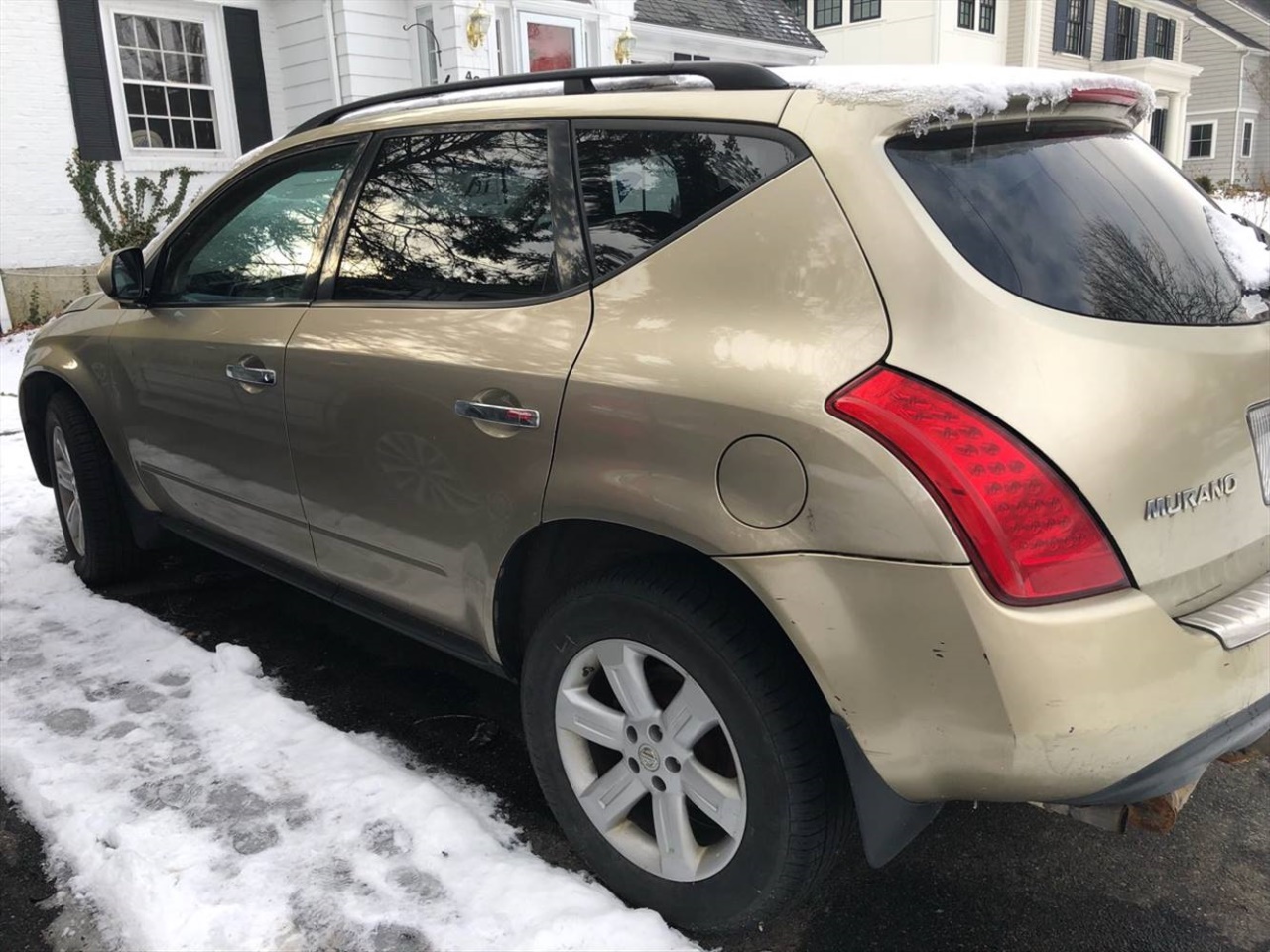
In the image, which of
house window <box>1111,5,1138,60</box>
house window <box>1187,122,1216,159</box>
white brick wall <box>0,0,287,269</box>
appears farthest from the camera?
house window <box>1187,122,1216,159</box>

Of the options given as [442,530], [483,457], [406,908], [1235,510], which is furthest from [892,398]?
[406,908]

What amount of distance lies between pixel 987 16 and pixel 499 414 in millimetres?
27459

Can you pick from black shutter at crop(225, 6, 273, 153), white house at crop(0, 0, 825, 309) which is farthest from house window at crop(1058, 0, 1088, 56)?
black shutter at crop(225, 6, 273, 153)

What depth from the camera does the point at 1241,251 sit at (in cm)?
215

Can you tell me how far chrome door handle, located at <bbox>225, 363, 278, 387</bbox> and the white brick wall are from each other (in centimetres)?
901

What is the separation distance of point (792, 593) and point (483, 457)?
0.83 meters

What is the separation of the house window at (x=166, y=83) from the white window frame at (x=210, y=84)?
61 mm

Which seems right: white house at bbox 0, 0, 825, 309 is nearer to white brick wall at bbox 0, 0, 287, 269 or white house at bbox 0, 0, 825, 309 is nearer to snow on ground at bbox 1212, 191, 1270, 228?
white brick wall at bbox 0, 0, 287, 269

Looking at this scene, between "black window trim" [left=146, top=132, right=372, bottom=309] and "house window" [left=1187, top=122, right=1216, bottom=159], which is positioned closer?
"black window trim" [left=146, top=132, right=372, bottom=309]

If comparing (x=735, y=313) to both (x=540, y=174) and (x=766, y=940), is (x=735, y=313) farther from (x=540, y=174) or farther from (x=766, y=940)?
(x=766, y=940)

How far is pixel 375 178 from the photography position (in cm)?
274

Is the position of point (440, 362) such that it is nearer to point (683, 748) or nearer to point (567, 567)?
point (567, 567)

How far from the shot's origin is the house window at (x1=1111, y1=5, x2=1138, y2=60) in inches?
1159

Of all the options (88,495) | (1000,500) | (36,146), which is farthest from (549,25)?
(1000,500)
